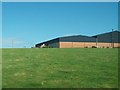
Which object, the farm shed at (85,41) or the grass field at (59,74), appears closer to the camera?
the grass field at (59,74)

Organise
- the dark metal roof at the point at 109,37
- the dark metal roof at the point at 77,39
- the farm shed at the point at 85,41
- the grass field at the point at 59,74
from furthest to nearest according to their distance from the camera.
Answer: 1. the dark metal roof at the point at 109,37
2. the dark metal roof at the point at 77,39
3. the farm shed at the point at 85,41
4. the grass field at the point at 59,74

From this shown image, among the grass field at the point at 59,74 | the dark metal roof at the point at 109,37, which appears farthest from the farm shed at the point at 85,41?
the grass field at the point at 59,74

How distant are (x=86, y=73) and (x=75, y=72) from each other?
0.72m

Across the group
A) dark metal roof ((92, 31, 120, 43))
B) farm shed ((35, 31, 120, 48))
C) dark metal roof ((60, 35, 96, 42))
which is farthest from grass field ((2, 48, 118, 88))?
dark metal roof ((92, 31, 120, 43))

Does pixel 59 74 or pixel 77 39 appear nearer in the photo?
pixel 59 74

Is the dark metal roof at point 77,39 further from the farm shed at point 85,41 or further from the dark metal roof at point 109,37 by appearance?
the dark metal roof at point 109,37

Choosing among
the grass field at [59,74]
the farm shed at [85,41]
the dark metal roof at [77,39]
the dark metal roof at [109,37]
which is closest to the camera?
the grass field at [59,74]

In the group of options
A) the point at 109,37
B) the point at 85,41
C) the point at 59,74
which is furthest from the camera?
the point at 109,37

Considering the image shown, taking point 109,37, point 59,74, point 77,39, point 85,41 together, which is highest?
point 109,37

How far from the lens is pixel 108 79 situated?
1516cm

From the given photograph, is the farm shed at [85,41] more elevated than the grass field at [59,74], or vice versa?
the farm shed at [85,41]

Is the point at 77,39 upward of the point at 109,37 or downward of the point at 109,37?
downward

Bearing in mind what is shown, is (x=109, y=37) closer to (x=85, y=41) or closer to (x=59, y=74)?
(x=85, y=41)

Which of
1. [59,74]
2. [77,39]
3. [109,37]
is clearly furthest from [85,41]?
[59,74]
